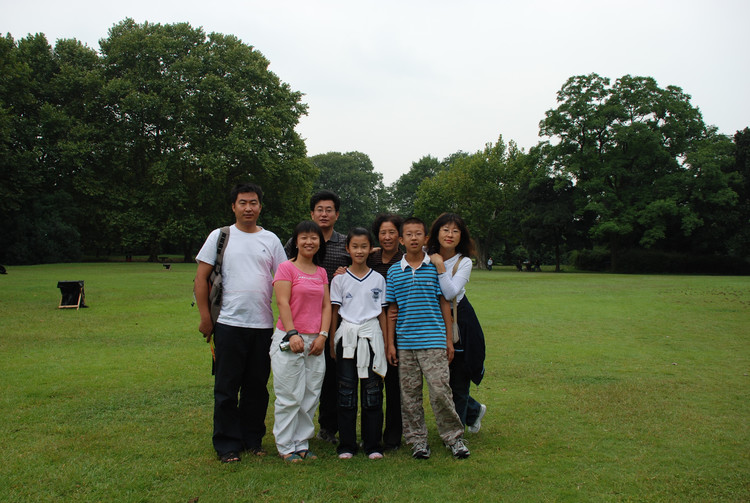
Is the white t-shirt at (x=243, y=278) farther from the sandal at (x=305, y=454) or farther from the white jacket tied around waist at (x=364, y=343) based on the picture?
the sandal at (x=305, y=454)

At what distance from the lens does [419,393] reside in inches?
170

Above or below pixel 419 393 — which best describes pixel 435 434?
below

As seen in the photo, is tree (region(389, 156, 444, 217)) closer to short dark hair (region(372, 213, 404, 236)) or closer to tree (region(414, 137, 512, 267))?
tree (region(414, 137, 512, 267))

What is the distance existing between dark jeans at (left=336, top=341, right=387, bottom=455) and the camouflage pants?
0.72 ft

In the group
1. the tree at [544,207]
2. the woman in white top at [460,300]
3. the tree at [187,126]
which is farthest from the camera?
the tree at [544,207]

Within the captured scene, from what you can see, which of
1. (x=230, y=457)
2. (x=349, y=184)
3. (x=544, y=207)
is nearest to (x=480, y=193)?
(x=544, y=207)

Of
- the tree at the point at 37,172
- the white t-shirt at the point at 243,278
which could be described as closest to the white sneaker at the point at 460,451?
the white t-shirt at the point at 243,278

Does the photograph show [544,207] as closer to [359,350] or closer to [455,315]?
[455,315]

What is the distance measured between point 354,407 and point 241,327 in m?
1.07

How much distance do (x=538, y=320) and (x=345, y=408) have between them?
30.0 ft

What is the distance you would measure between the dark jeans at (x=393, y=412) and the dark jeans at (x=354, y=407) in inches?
7.5

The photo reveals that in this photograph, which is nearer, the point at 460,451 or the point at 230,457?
the point at 230,457

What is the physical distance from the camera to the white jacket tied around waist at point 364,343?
13.7ft

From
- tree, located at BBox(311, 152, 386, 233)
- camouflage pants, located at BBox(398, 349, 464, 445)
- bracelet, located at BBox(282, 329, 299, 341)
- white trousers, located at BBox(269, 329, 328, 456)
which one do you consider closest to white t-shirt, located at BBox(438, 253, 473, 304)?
camouflage pants, located at BBox(398, 349, 464, 445)
